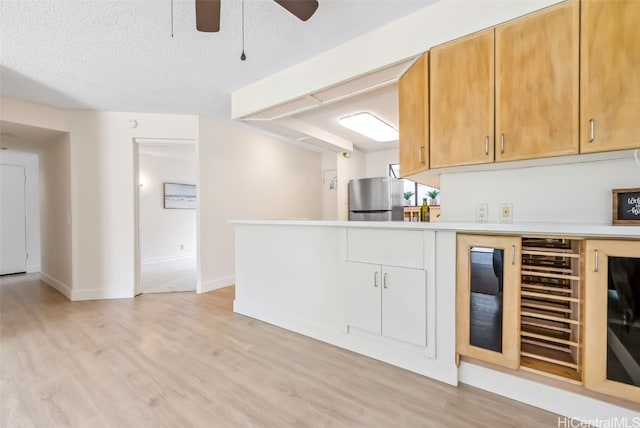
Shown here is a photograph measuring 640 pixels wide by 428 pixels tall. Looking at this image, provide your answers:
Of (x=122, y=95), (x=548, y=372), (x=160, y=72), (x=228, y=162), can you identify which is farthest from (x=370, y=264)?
(x=122, y=95)

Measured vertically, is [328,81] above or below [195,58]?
below

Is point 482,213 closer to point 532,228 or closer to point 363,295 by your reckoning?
point 532,228

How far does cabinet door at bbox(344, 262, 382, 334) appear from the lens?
1997 millimetres

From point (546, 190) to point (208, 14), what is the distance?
2254mm

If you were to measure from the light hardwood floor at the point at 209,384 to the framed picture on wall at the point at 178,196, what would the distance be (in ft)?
13.4

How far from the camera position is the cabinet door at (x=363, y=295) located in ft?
6.55

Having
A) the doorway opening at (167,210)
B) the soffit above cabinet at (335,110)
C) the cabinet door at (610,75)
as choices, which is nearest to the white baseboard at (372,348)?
the cabinet door at (610,75)

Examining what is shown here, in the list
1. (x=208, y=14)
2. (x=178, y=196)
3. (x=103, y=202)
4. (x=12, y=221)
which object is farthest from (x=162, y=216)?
(x=208, y=14)

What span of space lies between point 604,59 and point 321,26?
1.66 m

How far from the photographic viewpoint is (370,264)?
203cm

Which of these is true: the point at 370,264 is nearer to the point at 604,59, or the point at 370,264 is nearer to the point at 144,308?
the point at 604,59

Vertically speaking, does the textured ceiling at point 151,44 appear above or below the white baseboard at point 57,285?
above

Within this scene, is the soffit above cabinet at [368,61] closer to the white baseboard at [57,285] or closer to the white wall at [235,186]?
the white wall at [235,186]

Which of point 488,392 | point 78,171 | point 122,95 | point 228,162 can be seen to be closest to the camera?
point 488,392
